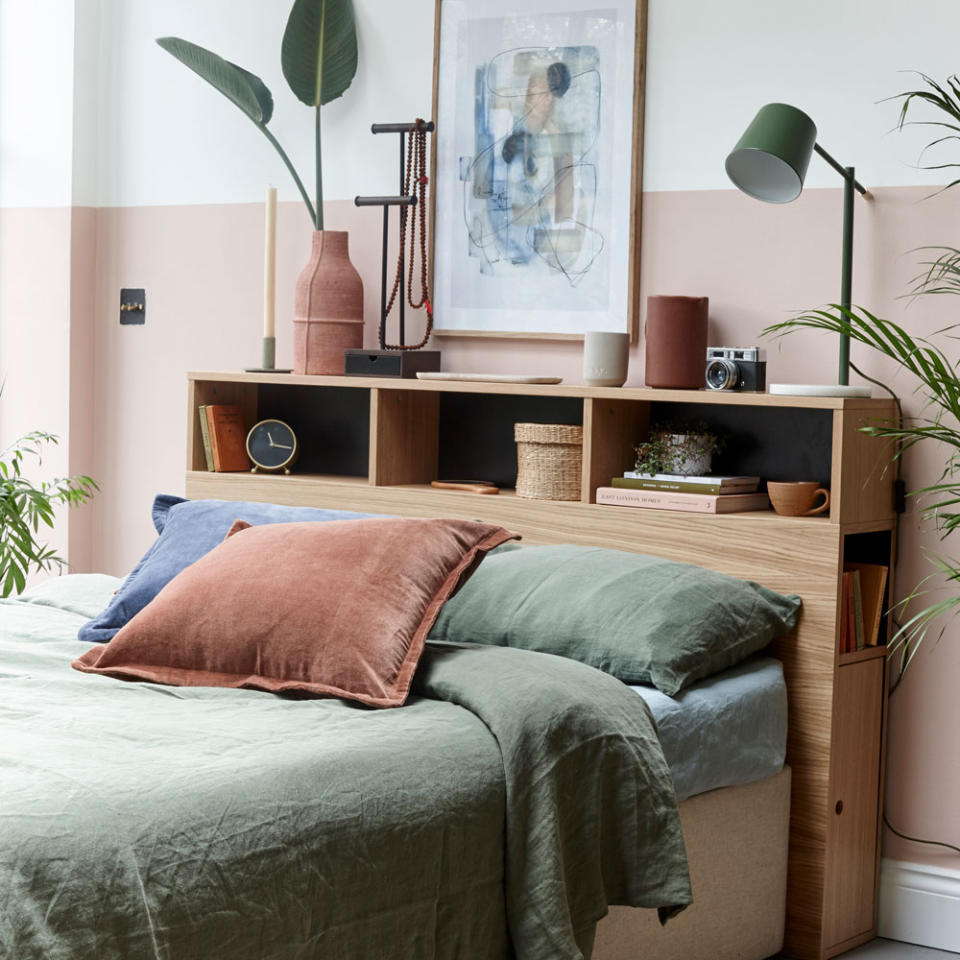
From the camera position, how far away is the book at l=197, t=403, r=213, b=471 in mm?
3693

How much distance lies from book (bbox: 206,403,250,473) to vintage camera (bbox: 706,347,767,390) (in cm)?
131

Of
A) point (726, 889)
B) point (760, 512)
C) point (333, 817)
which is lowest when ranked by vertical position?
point (726, 889)

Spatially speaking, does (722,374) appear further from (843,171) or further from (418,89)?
(418,89)

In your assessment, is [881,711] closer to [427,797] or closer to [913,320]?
[913,320]

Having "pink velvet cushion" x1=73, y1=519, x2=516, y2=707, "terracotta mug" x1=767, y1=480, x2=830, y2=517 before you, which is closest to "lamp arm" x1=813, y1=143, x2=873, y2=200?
"terracotta mug" x1=767, y1=480, x2=830, y2=517

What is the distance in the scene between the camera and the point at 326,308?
3.60 metres

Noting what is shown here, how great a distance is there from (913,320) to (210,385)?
1794mm

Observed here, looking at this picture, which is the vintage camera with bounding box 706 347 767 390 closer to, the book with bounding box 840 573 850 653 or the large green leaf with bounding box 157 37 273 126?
the book with bounding box 840 573 850 653

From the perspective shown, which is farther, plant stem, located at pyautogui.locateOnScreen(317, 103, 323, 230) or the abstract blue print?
plant stem, located at pyautogui.locateOnScreen(317, 103, 323, 230)

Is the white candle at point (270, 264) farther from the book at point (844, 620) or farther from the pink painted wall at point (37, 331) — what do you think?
the book at point (844, 620)

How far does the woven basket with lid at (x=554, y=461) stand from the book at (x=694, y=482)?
12 centimetres

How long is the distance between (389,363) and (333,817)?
179cm

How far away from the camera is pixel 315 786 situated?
185cm

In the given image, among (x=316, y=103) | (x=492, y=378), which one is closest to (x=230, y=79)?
(x=316, y=103)
